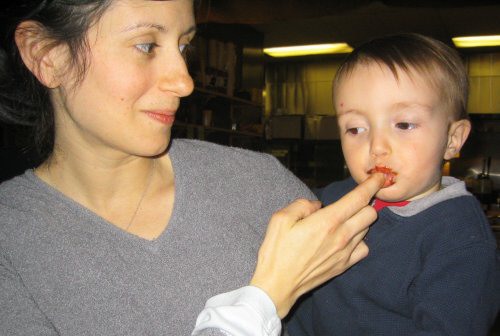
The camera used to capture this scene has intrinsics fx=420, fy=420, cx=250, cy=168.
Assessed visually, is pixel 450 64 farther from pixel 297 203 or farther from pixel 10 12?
pixel 10 12

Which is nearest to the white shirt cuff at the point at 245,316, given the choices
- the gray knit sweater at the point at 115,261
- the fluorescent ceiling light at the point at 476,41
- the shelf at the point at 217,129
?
the gray knit sweater at the point at 115,261

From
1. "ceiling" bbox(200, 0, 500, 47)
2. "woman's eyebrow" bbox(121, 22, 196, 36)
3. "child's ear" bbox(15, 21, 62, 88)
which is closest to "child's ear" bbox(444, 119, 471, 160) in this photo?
"woman's eyebrow" bbox(121, 22, 196, 36)

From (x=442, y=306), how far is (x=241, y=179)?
2.08ft

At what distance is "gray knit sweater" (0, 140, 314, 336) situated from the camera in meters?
1.04

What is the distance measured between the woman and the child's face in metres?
0.12

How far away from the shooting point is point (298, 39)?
7.23 m

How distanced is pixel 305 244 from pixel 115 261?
0.50 metres

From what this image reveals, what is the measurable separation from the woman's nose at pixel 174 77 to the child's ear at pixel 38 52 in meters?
0.29

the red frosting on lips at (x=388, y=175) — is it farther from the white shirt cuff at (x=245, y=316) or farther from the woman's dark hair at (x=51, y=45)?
the woman's dark hair at (x=51, y=45)

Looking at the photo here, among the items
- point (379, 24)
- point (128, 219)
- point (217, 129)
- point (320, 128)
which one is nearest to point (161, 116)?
point (128, 219)

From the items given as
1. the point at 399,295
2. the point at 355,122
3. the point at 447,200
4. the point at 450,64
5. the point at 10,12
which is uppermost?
the point at 10,12

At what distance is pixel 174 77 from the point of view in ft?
3.58

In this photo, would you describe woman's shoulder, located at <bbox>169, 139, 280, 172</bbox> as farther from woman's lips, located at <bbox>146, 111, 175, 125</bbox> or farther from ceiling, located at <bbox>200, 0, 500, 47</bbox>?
ceiling, located at <bbox>200, 0, 500, 47</bbox>

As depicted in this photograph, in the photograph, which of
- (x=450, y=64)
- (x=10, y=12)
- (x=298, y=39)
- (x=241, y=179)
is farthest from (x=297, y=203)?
(x=298, y=39)
